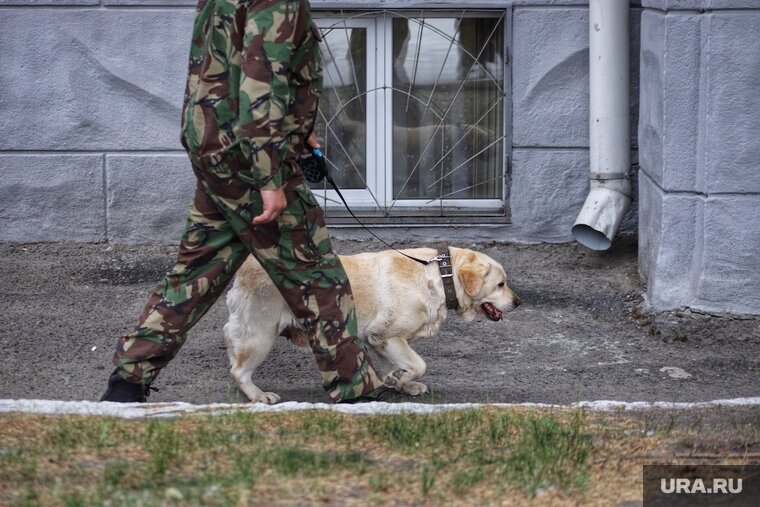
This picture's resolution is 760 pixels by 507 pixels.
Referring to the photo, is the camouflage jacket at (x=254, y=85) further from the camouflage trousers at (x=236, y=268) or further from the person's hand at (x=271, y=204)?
the camouflage trousers at (x=236, y=268)

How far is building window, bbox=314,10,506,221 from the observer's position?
7680mm

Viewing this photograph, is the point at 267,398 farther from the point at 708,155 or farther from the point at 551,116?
the point at 551,116

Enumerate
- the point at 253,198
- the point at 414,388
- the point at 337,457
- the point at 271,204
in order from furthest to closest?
the point at 414,388 → the point at 253,198 → the point at 271,204 → the point at 337,457

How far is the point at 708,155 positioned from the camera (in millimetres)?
A: 6293

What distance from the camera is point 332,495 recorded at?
139 inches

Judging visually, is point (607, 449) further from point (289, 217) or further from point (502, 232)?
point (502, 232)

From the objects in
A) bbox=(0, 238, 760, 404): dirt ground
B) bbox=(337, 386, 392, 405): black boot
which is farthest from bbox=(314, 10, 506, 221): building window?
bbox=(337, 386, 392, 405): black boot

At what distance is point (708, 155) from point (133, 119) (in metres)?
3.69

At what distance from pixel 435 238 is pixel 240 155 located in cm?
342

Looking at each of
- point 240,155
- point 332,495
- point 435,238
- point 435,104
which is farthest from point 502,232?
point 332,495

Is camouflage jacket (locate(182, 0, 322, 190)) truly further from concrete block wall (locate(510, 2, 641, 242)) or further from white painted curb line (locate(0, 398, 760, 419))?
concrete block wall (locate(510, 2, 641, 242))

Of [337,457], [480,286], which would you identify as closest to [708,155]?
[480,286]

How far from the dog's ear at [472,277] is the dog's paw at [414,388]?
0.51 meters

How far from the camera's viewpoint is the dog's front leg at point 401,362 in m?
5.31
